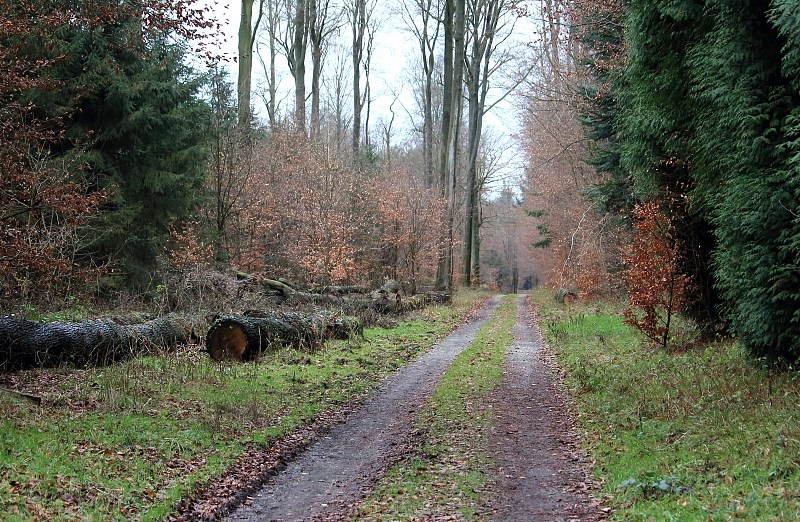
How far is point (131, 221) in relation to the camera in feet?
62.7

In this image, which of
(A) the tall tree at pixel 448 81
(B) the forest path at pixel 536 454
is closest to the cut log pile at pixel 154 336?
(B) the forest path at pixel 536 454

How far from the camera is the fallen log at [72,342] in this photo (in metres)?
10.7

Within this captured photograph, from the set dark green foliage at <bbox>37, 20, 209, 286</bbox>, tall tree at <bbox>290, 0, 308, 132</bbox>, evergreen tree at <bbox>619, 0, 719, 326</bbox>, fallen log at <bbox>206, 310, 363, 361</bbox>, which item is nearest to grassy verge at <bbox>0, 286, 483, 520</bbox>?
fallen log at <bbox>206, 310, 363, 361</bbox>

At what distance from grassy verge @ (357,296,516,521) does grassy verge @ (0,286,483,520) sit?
1704mm

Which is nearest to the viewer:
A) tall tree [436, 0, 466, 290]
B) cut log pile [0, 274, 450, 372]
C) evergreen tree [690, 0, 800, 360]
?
evergreen tree [690, 0, 800, 360]

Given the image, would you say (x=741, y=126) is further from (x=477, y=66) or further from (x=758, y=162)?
(x=477, y=66)

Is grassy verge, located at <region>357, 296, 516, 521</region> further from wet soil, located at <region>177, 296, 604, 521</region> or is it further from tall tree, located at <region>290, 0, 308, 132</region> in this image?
tall tree, located at <region>290, 0, 308, 132</region>

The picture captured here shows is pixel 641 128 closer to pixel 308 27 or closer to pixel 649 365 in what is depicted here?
pixel 649 365

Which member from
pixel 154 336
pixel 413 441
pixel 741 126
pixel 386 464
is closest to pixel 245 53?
pixel 154 336

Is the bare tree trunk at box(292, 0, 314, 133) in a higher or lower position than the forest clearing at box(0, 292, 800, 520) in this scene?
higher

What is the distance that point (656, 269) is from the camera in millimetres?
13148

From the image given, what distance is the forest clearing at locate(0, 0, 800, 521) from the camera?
21.5 feet

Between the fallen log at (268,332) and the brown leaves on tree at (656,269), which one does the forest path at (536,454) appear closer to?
the brown leaves on tree at (656,269)

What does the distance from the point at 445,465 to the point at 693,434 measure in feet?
9.32
